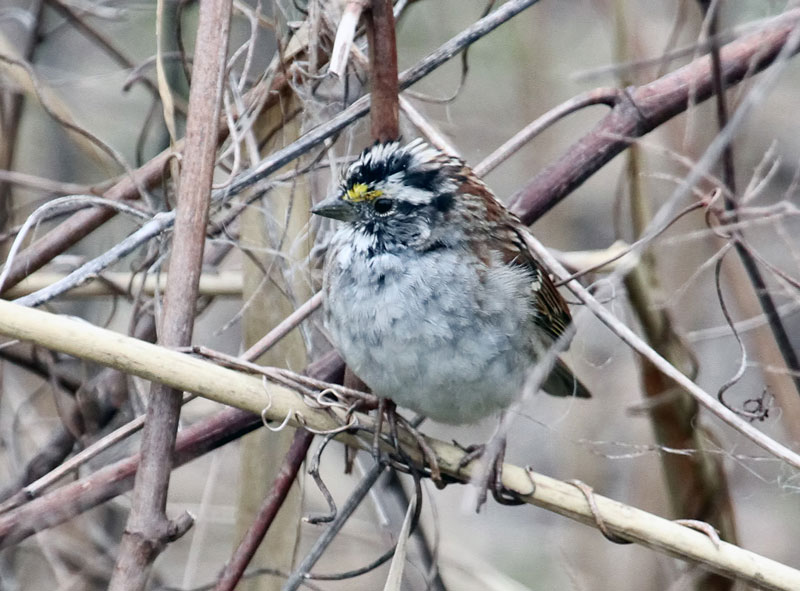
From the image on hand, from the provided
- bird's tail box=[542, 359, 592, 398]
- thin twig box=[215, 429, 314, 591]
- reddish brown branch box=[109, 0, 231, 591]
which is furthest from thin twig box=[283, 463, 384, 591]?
bird's tail box=[542, 359, 592, 398]

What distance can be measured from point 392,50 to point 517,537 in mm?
3736

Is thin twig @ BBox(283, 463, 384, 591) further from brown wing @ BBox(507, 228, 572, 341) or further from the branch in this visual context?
brown wing @ BBox(507, 228, 572, 341)

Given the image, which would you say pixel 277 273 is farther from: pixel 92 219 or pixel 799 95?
pixel 799 95

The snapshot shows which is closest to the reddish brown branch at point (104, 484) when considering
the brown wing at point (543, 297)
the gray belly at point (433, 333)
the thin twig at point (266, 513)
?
the thin twig at point (266, 513)

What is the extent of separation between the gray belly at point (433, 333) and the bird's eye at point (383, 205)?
12 cm

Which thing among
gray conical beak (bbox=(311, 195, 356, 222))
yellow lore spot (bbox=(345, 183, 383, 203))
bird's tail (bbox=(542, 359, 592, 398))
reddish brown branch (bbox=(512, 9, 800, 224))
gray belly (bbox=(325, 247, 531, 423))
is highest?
reddish brown branch (bbox=(512, 9, 800, 224))

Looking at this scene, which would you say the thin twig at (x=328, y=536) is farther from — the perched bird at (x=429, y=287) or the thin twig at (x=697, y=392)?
the thin twig at (x=697, y=392)

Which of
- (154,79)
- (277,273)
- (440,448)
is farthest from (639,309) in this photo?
(154,79)

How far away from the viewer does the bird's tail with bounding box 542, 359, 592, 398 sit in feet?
9.34

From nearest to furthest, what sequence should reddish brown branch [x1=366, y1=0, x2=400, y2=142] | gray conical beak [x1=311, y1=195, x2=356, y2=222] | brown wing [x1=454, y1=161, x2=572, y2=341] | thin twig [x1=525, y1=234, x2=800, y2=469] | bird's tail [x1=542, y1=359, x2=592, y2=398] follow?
1. thin twig [x1=525, y1=234, x2=800, y2=469]
2. reddish brown branch [x1=366, y1=0, x2=400, y2=142]
3. gray conical beak [x1=311, y1=195, x2=356, y2=222]
4. brown wing [x1=454, y1=161, x2=572, y2=341]
5. bird's tail [x1=542, y1=359, x2=592, y2=398]

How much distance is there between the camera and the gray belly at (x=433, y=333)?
94.0 inches

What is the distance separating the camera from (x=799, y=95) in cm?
588

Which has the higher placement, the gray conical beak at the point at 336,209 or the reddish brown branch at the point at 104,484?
the gray conical beak at the point at 336,209

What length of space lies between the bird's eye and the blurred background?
0.56 feet
